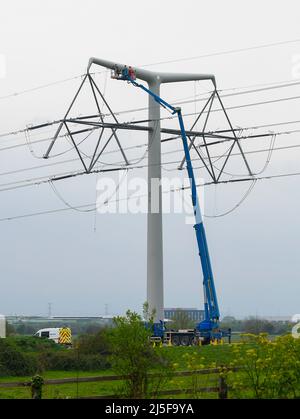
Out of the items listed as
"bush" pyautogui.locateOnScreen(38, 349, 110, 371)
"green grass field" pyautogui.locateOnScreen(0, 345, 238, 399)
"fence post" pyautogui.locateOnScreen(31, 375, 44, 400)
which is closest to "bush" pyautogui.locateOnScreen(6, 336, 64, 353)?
"bush" pyautogui.locateOnScreen(38, 349, 110, 371)

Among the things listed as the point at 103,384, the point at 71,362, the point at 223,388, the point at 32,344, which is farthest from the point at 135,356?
the point at 32,344

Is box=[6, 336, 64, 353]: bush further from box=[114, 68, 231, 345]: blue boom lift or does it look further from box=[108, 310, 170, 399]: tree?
box=[108, 310, 170, 399]: tree

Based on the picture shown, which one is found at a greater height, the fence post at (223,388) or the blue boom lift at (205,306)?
the blue boom lift at (205,306)

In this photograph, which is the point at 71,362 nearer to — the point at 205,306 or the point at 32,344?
the point at 32,344

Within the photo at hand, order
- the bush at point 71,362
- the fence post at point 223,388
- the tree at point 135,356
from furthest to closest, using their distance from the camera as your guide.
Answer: the bush at point 71,362
the tree at point 135,356
the fence post at point 223,388

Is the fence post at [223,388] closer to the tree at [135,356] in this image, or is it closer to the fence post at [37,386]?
the tree at [135,356]

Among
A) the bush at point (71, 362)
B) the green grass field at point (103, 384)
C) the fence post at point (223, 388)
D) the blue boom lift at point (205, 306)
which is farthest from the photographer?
the blue boom lift at point (205, 306)

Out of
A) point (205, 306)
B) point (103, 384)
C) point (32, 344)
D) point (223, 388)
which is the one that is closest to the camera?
point (223, 388)

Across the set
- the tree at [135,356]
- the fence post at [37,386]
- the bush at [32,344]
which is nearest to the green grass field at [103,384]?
the tree at [135,356]

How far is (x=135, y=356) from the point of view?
2134cm

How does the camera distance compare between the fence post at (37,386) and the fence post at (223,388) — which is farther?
the fence post at (37,386)

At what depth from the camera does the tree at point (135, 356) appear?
2125 cm
